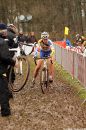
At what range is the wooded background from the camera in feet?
182

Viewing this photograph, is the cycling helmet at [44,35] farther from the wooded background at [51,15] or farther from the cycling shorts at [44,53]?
the wooded background at [51,15]

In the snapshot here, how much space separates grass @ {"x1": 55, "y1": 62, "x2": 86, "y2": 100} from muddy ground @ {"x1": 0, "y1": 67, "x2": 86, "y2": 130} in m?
0.19

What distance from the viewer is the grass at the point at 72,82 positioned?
1344 cm

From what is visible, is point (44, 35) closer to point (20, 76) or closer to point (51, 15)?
point (20, 76)

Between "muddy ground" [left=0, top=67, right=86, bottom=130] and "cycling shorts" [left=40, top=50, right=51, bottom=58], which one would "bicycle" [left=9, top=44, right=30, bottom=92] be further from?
"cycling shorts" [left=40, top=50, right=51, bottom=58]

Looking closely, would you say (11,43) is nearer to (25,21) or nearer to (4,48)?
(4,48)

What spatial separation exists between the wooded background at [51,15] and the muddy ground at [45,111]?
41378 mm

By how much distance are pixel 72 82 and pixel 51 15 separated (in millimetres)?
44840

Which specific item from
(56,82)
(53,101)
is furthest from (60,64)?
(53,101)

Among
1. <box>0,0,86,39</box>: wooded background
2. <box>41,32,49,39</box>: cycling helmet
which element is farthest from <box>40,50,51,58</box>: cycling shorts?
<box>0,0,86,39</box>: wooded background

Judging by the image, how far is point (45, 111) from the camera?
10766 millimetres

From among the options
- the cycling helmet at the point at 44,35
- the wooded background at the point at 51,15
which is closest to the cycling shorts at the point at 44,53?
the cycling helmet at the point at 44,35

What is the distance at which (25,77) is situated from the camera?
13016 millimetres

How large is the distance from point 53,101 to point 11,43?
2096 mm
